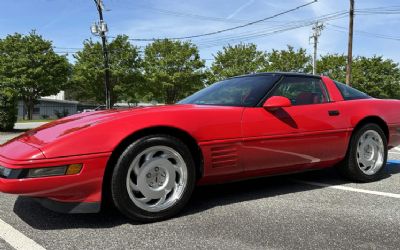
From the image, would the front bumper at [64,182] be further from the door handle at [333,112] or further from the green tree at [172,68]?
the green tree at [172,68]

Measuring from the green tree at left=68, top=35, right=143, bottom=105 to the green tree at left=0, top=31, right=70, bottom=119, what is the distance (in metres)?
1.85

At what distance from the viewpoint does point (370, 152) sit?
4699 mm

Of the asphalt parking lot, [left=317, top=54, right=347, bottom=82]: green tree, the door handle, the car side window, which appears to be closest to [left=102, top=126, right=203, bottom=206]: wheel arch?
the asphalt parking lot

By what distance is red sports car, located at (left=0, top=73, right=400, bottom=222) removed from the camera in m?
2.87

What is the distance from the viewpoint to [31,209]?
3.50m

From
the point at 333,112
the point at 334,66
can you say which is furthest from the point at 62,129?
the point at 334,66

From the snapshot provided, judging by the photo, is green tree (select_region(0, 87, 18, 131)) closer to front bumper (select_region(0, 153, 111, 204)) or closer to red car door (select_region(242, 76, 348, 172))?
front bumper (select_region(0, 153, 111, 204))

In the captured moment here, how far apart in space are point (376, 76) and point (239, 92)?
50290 mm

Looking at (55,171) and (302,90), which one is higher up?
(302,90)

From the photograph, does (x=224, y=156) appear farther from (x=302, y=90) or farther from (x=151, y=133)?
(x=302, y=90)

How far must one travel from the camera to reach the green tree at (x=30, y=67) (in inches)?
1454

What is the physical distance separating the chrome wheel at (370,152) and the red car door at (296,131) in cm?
36

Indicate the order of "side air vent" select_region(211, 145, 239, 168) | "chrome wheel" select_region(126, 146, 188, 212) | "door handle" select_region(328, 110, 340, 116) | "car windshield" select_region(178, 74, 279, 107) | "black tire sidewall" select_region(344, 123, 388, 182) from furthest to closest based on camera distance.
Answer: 1. "black tire sidewall" select_region(344, 123, 388, 182)
2. "door handle" select_region(328, 110, 340, 116)
3. "car windshield" select_region(178, 74, 279, 107)
4. "side air vent" select_region(211, 145, 239, 168)
5. "chrome wheel" select_region(126, 146, 188, 212)

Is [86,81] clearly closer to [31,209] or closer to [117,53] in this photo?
[117,53]
